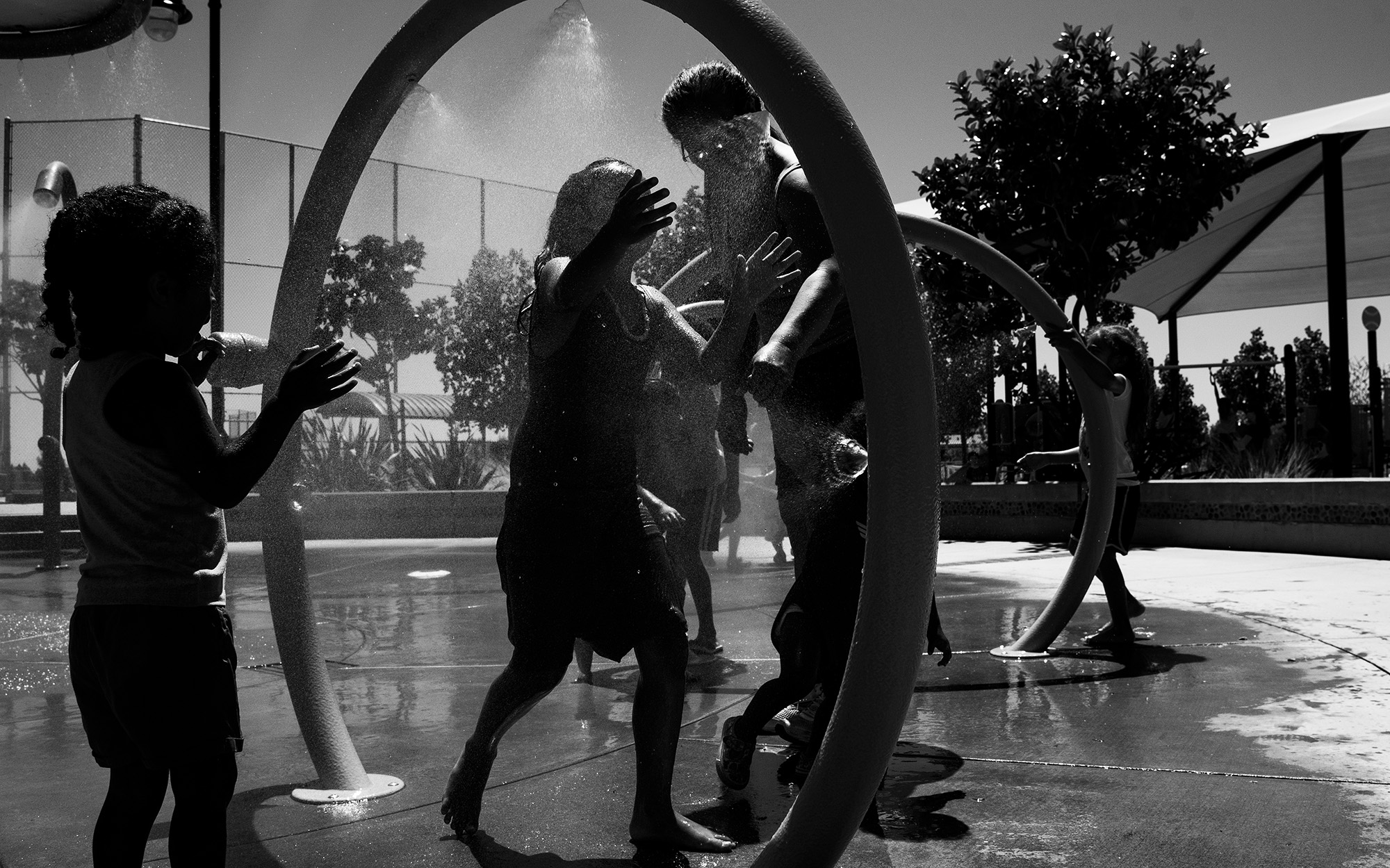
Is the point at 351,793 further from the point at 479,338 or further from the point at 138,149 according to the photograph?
the point at 138,149

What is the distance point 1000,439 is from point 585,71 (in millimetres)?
12879

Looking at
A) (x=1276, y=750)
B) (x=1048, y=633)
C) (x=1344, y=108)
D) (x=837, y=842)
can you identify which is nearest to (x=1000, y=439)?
(x=1344, y=108)

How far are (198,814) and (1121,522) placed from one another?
4644 millimetres

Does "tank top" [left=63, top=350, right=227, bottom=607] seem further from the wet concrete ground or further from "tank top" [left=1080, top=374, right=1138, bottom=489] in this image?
"tank top" [left=1080, top=374, right=1138, bottom=489]

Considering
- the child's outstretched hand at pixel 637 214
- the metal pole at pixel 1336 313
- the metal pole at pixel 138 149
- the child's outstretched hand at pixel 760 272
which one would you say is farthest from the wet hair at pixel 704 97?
the metal pole at pixel 138 149

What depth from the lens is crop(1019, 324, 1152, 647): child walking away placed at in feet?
15.4

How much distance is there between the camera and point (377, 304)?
27.5ft

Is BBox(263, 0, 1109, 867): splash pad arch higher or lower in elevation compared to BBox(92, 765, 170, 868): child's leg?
higher

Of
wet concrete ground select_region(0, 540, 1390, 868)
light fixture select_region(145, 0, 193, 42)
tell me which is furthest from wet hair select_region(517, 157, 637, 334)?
light fixture select_region(145, 0, 193, 42)

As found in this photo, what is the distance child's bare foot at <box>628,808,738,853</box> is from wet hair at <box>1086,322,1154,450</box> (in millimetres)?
3927

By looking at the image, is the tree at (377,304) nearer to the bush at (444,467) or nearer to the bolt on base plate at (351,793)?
the bolt on base plate at (351,793)

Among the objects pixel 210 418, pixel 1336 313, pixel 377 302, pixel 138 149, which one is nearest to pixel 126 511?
pixel 210 418

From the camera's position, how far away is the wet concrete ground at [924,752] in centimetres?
254

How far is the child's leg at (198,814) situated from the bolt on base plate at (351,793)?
3.24 feet
